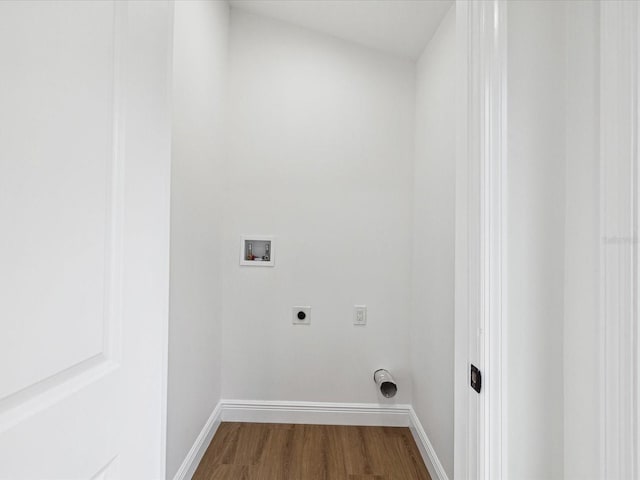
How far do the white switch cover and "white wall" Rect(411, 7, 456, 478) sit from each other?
31 cm

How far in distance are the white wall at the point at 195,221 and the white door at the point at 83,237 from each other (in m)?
0.94

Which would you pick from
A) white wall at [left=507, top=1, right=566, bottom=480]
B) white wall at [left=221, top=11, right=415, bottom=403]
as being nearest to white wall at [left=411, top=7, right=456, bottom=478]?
white wall at [left=221, top=11, right=415, bottom=403]

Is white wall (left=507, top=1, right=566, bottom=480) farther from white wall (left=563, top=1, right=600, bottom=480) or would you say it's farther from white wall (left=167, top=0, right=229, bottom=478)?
white wall (left=167, top=0, right=229, bottom=478)

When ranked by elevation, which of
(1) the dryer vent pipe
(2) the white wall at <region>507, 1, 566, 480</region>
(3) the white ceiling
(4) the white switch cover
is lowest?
(1) the dryer vent pipe

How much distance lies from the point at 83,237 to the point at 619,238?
0.96 m

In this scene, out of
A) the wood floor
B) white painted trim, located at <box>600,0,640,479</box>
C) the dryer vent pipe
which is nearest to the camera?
white painted trim, located at <box>600,0,640,479</box>

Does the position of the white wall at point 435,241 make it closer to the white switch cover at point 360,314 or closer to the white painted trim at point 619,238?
the white switch cover at point 360,314

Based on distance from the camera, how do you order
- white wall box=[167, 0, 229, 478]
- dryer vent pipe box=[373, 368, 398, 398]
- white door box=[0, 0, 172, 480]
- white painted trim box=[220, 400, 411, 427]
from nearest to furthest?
white door box=[0, 0, 172, 480], white wall box=[167, 0, 229, 478], dryer vent pipe box=[373, 368, 398, 398], white painted trim box=[220, 400, 411, 427]

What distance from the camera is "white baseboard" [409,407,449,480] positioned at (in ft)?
6.32

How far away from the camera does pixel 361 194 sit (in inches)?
102

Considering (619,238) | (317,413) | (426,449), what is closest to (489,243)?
(619,238)

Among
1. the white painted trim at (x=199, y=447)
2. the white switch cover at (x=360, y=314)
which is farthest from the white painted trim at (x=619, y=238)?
the white switch cover at (x=360, y=314)

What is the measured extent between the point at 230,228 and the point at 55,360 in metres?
2.06

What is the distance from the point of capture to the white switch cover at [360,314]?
2582 millimetres
